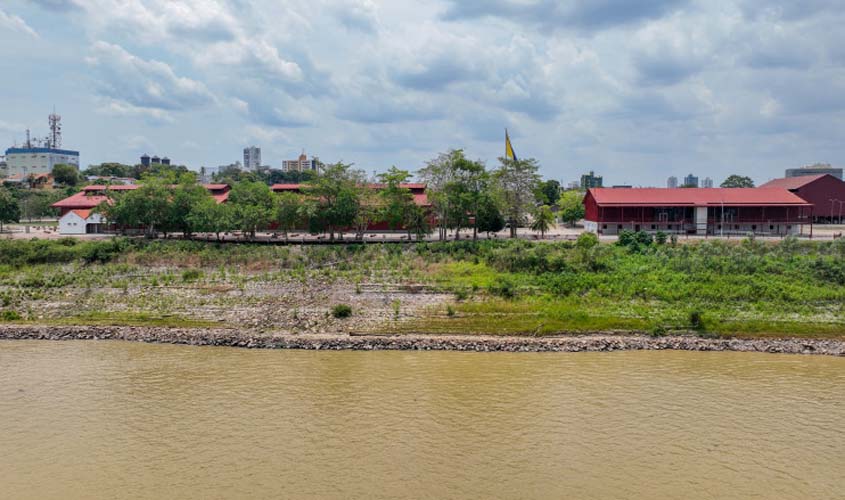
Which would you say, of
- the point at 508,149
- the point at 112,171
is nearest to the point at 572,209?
the point at 508,149

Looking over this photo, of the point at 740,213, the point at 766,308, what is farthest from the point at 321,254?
the point at 740,213

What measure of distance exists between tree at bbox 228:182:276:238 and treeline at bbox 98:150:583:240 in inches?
3.5

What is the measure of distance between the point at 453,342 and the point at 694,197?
137ft

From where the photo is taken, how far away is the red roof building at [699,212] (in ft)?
179

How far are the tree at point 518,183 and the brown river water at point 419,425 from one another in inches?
1251

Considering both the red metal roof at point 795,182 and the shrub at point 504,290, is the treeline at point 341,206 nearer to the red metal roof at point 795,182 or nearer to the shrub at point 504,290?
the shrub at point 504,290

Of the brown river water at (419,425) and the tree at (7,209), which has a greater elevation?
the tree at (7,209)

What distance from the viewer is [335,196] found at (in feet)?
153

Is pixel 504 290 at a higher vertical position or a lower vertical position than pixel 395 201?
lower

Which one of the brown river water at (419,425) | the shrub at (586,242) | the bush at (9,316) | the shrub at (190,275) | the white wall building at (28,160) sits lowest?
the brown river water at (419,425)

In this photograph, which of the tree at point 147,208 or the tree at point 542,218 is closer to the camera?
the tree at point 147,208

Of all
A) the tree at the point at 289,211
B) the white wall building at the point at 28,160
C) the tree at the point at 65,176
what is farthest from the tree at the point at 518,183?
the white wall building at the point at 28,160

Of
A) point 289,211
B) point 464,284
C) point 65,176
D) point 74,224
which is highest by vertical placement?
point 65,176

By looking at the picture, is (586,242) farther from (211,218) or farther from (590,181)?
(590,181)
